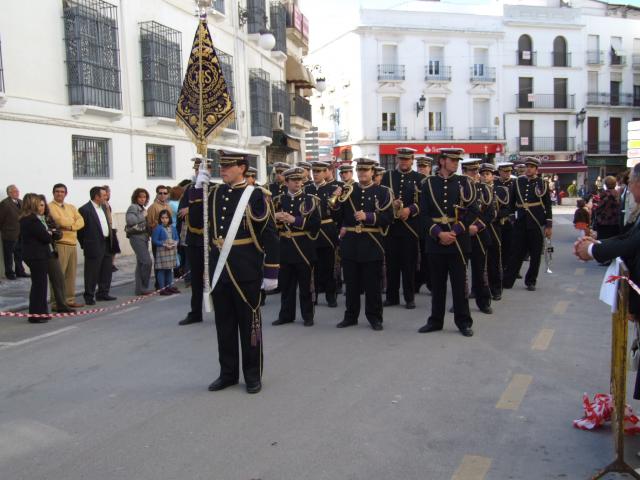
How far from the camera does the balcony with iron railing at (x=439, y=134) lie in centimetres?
4481

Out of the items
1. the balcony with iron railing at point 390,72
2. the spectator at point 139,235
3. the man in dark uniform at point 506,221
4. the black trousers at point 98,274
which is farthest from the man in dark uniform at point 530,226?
the balcony with iron railing at point 390,72

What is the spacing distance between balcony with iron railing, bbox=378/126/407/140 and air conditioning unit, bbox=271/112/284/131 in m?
16.5

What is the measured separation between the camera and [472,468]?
14.1 feet

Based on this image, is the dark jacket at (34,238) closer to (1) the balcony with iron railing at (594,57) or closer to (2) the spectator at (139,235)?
(2) the spectator at (139,235)

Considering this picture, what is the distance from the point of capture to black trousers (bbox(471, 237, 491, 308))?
29.6ft

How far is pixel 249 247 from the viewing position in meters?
6.05

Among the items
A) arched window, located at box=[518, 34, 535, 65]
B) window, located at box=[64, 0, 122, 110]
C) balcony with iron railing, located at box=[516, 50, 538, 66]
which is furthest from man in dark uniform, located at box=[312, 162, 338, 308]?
arched window, located at box=[518, 34, 535, 65]

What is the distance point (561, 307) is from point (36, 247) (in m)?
7.34

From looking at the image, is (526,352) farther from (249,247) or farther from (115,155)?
(115,155)

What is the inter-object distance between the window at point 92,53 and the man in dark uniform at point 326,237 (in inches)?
324

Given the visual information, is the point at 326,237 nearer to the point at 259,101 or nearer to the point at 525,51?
the point at 259,101

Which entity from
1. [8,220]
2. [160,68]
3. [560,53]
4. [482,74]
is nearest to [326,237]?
[8,220]

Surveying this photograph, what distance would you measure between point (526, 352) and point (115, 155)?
13380mm

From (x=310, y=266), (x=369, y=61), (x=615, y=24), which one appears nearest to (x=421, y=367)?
(x=310, y=266)
